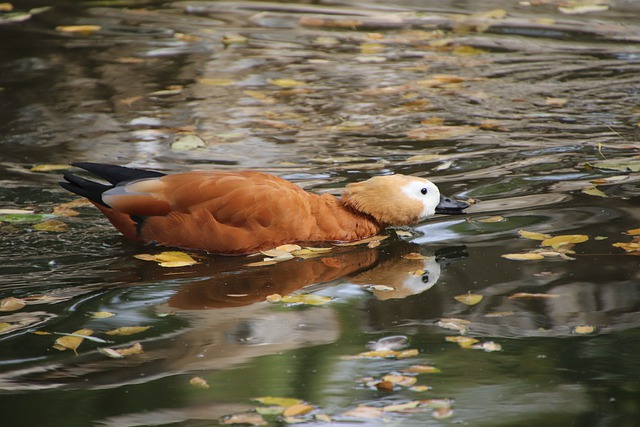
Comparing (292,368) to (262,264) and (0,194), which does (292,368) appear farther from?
(0,194)

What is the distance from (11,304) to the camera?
4664mm

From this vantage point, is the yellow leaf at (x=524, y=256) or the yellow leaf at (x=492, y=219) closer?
the yellow leaf at (x=524, y=256)

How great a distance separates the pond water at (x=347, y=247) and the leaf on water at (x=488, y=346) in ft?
0.06

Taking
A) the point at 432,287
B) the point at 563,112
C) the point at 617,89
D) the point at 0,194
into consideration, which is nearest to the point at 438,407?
the point at 432,287

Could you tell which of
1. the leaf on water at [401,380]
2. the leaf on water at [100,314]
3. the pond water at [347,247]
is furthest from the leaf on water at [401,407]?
the leaf on water at [100,314]

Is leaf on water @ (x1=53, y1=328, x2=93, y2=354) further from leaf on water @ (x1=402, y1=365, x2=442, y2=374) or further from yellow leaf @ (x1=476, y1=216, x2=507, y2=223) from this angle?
yellow leaf @ (x1=476, y1=216, x2=507, y2=223)

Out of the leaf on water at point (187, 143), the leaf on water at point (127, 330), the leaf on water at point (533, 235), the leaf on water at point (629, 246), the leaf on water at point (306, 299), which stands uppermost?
the leaf on water at point (187, 143)

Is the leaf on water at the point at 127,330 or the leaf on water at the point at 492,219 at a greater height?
the leaf on water at the point at 492,219

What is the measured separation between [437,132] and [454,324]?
11.3 feet

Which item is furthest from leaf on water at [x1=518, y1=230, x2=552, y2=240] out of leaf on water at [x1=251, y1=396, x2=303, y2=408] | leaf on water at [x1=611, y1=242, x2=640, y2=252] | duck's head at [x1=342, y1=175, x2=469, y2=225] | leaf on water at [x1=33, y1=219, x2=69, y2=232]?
leaf on water at [x1=33, y1=219, x2=69, y2=232]

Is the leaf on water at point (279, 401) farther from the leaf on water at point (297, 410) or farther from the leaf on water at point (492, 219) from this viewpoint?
the leaf on water at point (492, 219)

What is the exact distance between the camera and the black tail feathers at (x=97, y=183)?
547 centimetres

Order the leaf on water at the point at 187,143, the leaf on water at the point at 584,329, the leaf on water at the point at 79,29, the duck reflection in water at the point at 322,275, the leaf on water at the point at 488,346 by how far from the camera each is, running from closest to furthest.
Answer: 1. the leaf on water at the point at 488,346
2. the leaf on water at the point at 584,329
3. the duck reflection in water at the point at 322,275
4. the leaf on water at the point at 187,143
5. the leaf on water at the point at 79,29

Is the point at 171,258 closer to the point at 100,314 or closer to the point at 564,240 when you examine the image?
A: the point at 100,314
